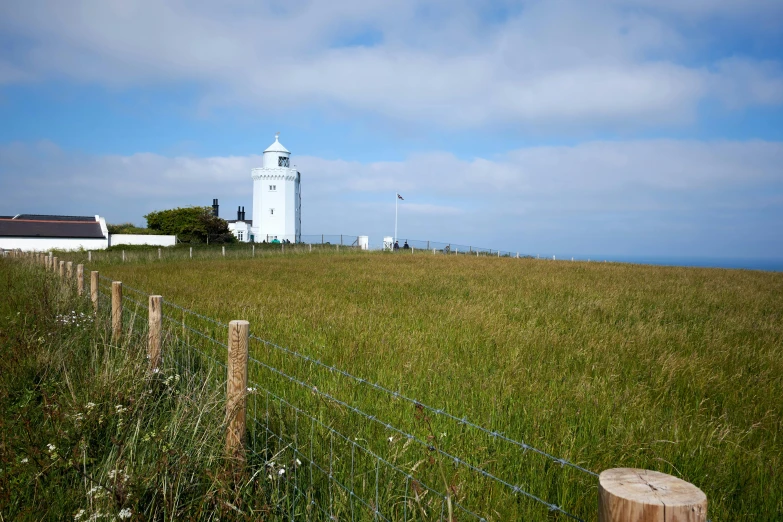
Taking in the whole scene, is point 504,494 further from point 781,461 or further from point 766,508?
point 781,461

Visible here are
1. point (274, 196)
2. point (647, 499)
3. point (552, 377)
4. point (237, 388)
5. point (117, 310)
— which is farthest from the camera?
point (274, 196)

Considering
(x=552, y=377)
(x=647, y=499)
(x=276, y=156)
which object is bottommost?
(x=552, y=377)

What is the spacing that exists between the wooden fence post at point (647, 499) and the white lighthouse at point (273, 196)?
71001 mm

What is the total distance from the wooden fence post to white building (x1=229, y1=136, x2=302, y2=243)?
232ft

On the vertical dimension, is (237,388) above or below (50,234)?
below

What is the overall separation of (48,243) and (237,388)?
61958 mm

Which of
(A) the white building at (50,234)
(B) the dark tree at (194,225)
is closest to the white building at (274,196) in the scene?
(B) the dark tree at (194,225)

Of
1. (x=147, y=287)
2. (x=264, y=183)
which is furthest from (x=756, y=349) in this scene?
(x=264, y=183)

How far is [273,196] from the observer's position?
7175cm

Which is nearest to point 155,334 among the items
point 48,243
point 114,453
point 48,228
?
point 114,453

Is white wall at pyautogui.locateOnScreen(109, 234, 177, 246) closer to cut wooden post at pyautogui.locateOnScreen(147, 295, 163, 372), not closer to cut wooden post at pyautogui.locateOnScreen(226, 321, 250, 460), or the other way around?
cut wooden post at pyautogui.locateOnScreen(147, 295, 163, 372)

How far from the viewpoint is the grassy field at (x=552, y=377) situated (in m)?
3.84

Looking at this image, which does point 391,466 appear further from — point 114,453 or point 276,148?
point 276,148

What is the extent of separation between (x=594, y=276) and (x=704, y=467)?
16.5 meters
